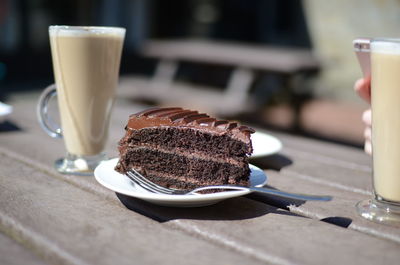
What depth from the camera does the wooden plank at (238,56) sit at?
4.57m

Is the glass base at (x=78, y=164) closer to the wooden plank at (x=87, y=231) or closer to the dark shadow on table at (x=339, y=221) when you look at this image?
the wooden plank at (x=87, y=231)

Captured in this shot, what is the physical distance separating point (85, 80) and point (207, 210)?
534mm

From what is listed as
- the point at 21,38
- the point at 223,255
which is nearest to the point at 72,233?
the point at 223,255

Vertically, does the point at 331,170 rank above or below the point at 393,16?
below

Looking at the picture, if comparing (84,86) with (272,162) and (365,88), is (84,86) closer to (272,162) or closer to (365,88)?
(272,162)

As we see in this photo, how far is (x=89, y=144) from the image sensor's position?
4.64 ft

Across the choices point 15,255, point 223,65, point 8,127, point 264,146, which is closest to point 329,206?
point 264,146

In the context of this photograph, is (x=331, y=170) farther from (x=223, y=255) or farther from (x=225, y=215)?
(x=223, y=255)

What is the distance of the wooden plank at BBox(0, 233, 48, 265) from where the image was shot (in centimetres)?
84

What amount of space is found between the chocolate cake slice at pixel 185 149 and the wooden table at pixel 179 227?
0.08 m

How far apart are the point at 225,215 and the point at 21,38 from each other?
7089 mm

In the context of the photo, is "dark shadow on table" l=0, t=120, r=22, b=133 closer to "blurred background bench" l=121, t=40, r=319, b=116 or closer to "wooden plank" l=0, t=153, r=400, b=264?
"wooden plank" l=0, t=153, r=400, b=264

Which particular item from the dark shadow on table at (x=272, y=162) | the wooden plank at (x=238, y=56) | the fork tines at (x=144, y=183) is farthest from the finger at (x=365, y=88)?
the wooden plank at (x=238, y=56)

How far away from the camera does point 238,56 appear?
4918mm
